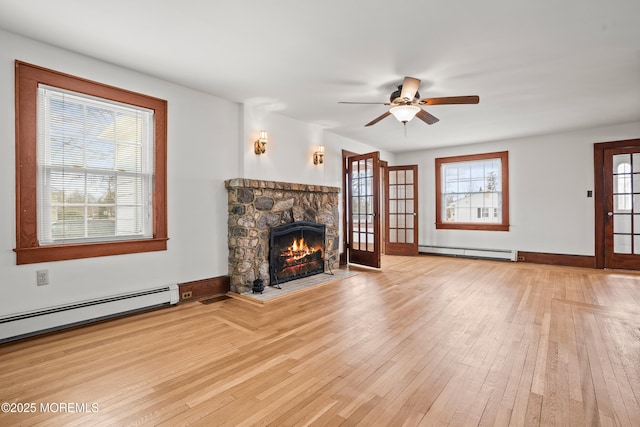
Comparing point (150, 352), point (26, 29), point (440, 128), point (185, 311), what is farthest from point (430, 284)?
point (26, 29)

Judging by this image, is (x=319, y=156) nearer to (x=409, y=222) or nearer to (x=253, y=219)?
(x=253, y=219)

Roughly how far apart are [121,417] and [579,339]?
134 inches

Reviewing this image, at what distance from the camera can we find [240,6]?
2.26 metres

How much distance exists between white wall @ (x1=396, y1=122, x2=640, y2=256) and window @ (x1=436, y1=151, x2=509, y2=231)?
0.49ft

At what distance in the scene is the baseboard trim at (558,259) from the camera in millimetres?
5707

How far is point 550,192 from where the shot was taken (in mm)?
6078

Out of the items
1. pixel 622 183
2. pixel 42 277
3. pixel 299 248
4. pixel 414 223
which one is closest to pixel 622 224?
pixel 622 183

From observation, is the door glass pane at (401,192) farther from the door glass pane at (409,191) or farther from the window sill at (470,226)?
the window sill at (470,226)

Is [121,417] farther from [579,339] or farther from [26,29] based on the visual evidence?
[579,339]

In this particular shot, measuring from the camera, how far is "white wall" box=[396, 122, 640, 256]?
224 inches

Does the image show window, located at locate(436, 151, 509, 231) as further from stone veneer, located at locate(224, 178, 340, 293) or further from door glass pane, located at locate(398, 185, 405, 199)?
stone veneer, located at locate(224, 178, 340, 293)

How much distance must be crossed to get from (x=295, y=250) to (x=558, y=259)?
5.23 meters

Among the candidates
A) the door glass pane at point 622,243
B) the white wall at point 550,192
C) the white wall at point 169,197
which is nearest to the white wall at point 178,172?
the white wall at point 169,197

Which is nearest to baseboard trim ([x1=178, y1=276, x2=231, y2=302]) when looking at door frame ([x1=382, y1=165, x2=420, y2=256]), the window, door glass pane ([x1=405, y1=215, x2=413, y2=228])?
door frame ([x1=382, y1=165, x2=420, y2=256])
